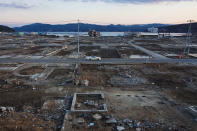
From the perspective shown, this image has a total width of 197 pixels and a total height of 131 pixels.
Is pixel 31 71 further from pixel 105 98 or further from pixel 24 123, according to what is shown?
pixel 24 123

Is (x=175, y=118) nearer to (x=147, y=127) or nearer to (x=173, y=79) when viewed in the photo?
(x=147, y=127)

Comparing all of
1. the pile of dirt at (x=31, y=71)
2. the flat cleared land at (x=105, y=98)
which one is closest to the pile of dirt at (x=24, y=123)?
the flat cleared land at (x=105, y=98)

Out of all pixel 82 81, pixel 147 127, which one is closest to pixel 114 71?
pixel 82 81

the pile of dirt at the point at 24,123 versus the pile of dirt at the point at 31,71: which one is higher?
the pile of dirt at the point at 31,71

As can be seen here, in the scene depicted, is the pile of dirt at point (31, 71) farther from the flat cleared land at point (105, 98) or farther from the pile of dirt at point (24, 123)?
the pile of dirt at point (24, 123)

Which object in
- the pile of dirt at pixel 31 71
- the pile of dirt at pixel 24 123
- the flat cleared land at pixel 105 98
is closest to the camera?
the pile of dirt at pixel 24 123

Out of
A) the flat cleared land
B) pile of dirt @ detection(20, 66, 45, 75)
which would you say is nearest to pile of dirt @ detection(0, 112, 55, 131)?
the flat cleared land

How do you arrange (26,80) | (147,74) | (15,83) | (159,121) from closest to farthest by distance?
(159,121), (15,83), (26,80), (147,74)

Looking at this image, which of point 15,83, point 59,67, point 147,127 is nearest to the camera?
point 147,127

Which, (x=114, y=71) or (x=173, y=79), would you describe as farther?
(x=114, y=71)

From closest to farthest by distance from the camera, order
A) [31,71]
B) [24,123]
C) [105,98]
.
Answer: [24,123] → [105,98] → [31,71]

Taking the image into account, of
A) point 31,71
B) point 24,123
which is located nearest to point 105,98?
point 24,123
